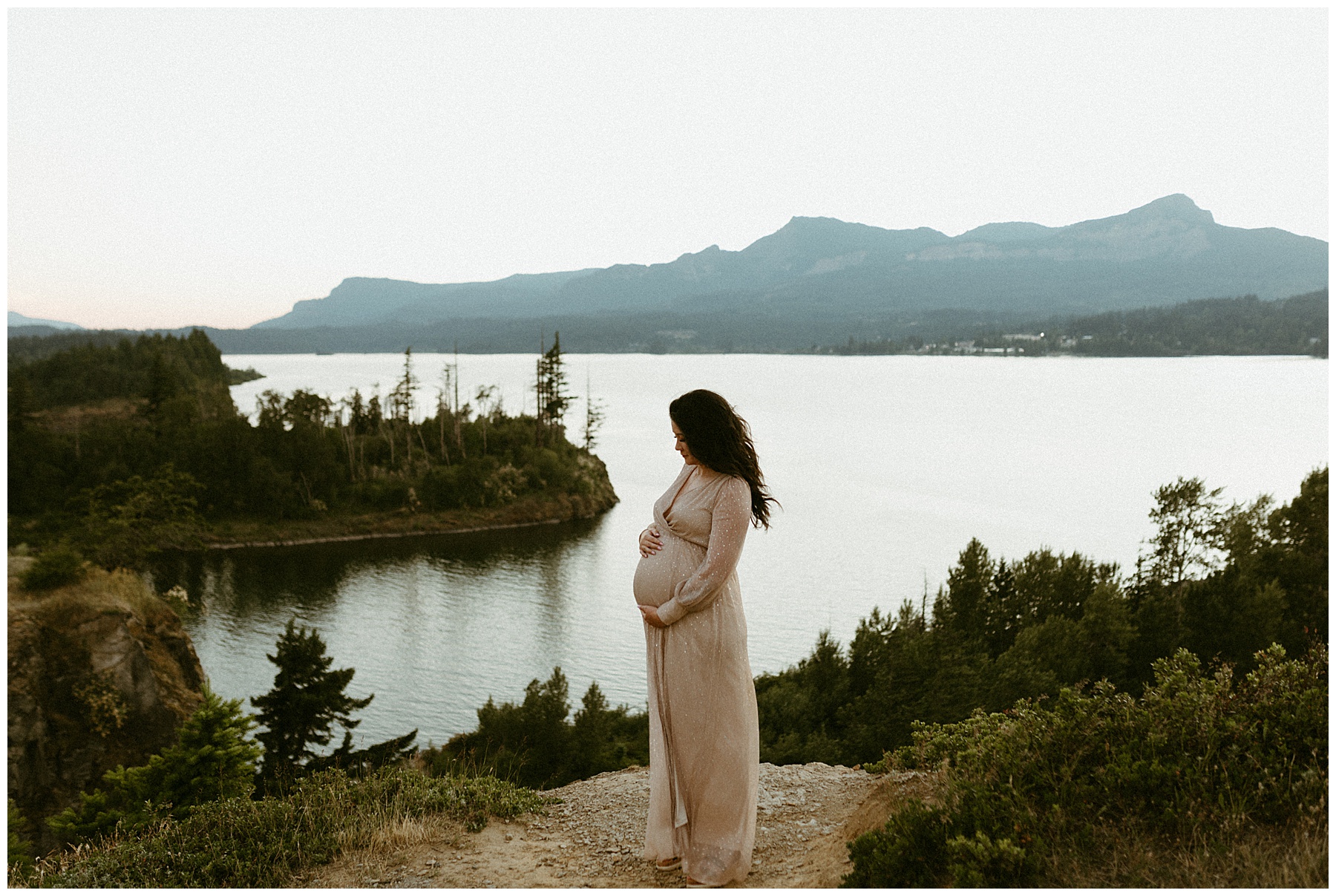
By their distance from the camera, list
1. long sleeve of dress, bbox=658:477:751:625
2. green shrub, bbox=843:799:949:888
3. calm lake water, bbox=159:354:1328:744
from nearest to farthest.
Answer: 1. green shrub, bbox=843:799:949:888
2. long sleeve of dress, bbox=658:477:751:625
3. calm lake water, bbox=159:354:1328:744

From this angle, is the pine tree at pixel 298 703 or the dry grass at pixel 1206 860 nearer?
the dry grass at pixel 1206 860

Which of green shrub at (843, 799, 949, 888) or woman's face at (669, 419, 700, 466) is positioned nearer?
green shrub at (843, 799, 949, 888)

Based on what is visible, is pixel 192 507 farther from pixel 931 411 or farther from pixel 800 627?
pixel 931 411

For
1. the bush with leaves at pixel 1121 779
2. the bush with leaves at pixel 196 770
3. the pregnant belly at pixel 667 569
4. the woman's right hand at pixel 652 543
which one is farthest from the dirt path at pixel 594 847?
the bush with leaves at pixel 196 770

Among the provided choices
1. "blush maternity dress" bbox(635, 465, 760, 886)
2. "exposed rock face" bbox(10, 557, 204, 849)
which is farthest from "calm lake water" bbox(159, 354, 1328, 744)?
"blush maternity dress" bbox(635, 465, 760, 886)

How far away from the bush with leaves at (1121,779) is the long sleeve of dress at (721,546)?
4.62 ft

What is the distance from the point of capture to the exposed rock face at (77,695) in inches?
609

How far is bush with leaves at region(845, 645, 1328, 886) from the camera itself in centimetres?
355

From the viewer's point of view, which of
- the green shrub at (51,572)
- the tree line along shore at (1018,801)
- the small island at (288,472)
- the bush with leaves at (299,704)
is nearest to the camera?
the tree line along shore at (1018,801)

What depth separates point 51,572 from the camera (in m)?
16.8

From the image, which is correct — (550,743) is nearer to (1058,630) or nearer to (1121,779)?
(1058,630)

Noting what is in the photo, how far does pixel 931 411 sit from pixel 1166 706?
337ft

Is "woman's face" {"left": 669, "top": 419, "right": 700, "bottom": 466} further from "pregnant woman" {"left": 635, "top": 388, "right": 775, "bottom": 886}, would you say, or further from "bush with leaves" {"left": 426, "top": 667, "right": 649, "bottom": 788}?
"bush with leaves" {"left": 426, "top": 667, "right": 649, "bottom": 788}

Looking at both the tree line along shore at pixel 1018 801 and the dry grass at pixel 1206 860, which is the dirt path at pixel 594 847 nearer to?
the tree line along shore at pixel 1018 801
